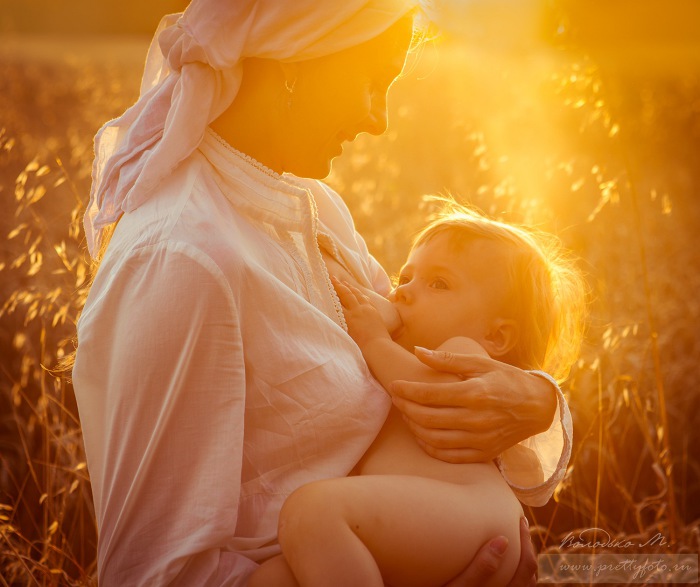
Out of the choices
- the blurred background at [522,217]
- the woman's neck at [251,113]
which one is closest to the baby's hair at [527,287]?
the blurred background at [522,217]

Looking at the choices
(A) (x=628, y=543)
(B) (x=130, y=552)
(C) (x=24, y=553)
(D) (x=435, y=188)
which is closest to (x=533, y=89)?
(D) (x=435, y=188)

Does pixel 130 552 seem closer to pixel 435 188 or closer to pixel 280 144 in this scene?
pixel 280 144

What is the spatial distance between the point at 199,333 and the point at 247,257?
0.71ft

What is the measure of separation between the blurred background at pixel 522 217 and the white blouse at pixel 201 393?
72 cm

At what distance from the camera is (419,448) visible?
6.64ft

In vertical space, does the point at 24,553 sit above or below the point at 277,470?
below

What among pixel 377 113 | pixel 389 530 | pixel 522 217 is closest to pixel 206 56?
pixel 377 113

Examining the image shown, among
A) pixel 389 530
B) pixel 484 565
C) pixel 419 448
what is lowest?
pixel 484 565

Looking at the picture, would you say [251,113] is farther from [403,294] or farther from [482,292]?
[482,292]

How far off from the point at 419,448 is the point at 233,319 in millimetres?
614

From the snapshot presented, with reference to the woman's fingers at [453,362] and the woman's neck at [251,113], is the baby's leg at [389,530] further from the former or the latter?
the woman's neck at [251,113]

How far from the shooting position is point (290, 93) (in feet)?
7.02

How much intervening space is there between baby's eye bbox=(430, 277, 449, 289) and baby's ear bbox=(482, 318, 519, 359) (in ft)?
0.62

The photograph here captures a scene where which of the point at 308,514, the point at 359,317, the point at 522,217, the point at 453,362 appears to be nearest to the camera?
the point at 308,514
